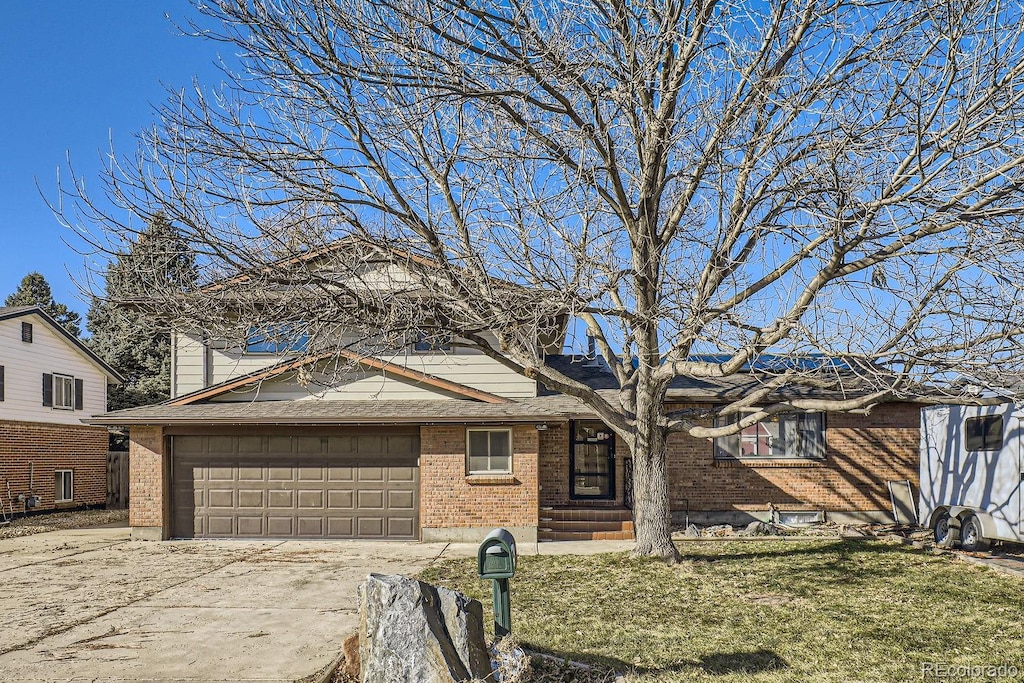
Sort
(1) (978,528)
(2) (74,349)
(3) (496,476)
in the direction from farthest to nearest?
(2) (74,349) < (3) (496,476) < (1) (978,528)

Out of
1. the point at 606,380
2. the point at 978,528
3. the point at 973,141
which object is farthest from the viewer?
the point at 606,380

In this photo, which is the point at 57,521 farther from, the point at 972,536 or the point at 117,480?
the point at 972,536

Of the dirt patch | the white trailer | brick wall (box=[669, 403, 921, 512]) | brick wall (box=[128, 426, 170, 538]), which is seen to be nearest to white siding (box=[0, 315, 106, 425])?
the dirt patch

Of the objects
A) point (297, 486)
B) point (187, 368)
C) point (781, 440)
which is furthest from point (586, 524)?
point (187, 368)

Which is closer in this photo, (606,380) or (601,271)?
(601,271)

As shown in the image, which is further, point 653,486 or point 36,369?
point 36,369

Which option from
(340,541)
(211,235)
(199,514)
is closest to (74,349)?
(199,514)

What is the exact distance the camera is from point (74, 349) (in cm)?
2534

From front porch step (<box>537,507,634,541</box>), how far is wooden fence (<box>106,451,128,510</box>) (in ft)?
56.3

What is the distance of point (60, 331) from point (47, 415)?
2.80 m

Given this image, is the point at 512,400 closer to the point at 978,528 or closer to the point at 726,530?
the point at 726,530

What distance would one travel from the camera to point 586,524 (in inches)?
632

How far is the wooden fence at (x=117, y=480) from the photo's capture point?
2609 centimetres

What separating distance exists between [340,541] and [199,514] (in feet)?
10.2
